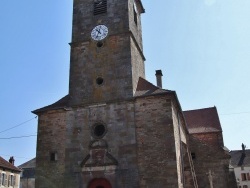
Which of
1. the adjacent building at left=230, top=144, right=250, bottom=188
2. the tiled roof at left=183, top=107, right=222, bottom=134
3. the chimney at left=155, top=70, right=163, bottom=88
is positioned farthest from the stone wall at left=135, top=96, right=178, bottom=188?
the adjacent building at left=230, top=144, right=250, bottom=188

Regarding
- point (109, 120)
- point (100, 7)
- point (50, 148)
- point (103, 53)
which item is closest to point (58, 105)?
point (50, 148)

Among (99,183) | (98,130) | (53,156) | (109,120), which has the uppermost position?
(109,120)

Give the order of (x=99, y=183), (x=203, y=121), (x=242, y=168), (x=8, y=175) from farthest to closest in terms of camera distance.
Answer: (x=242, y=168) → (x=8, y=175) → (x=203, y=121) → (x=99, y=183)

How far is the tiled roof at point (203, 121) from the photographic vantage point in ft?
87.8

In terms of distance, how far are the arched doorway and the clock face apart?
819cm

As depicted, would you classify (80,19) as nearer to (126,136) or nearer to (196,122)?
(126,136)

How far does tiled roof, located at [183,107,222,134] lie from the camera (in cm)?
2675

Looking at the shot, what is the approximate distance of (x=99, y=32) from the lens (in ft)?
59.7

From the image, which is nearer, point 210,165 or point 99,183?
point 99,183

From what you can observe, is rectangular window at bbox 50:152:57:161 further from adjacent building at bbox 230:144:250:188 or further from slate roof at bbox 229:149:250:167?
slate roof at bbox 229:149:250:167

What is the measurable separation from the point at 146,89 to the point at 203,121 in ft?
43.6

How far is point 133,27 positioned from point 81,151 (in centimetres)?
848

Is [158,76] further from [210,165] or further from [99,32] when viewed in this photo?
[99,32]

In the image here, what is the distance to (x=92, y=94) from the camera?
16984mm
